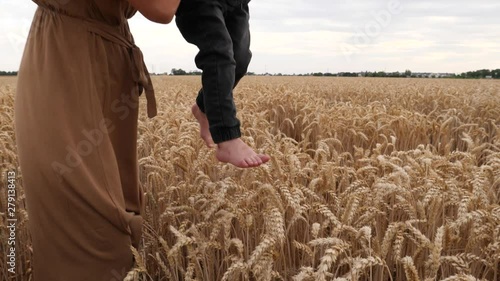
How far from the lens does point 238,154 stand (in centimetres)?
172

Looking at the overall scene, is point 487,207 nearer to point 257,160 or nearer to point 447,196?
point 447,196

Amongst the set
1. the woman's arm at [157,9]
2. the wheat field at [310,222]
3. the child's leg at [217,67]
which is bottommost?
the wheat field at [310,222]

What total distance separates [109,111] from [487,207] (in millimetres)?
1247

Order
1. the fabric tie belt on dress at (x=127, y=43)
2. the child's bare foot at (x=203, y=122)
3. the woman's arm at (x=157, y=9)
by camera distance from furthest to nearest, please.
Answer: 1. the child's bare foot at (x=203, y=122)
2. the fabric tie belt on dress at (x=127, y=43)
3. the woman's arm at (x=157, y=9)

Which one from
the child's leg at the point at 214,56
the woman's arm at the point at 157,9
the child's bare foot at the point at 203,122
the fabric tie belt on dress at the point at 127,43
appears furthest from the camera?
the child's bare foot at the point at 203,122

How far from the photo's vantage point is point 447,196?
1771 millimetres

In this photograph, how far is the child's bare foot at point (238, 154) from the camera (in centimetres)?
169

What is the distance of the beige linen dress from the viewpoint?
4.66ft

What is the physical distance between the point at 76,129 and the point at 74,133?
13 mm

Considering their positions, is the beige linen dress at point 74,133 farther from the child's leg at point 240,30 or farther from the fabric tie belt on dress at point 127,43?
the child's leg at point 240,30

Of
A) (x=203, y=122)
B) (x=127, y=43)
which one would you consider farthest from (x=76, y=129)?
(x=203, y=122)

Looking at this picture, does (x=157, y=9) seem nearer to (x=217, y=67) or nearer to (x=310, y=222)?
(x=217, y=67)

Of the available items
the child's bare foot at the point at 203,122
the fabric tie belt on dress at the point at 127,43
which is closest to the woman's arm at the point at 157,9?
the fabric tie belt on dress at the point at 127,43

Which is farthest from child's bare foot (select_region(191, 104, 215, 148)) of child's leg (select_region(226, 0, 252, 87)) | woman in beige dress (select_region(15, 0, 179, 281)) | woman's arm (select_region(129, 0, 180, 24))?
woman's arm (select_region(129, 0, 180, 24))
